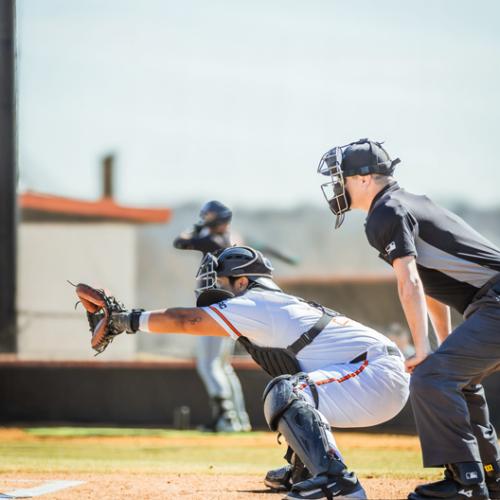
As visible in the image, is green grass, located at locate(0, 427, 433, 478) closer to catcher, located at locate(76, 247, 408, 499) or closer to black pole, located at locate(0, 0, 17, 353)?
catcher, located at locate(76, 247, 408, 499)

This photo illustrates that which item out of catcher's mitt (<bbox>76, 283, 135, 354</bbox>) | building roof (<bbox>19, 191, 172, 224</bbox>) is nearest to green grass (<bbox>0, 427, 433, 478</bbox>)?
catcher's mitt (<bbox>76, 283, 135, 354</bbox>)

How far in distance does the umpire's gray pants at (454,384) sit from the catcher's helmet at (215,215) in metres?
6.12

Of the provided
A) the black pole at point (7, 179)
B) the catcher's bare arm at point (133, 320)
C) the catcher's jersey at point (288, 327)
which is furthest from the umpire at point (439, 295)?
the black pole at point (7, 179)

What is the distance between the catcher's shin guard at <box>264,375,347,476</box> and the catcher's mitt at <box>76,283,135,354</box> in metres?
0.97

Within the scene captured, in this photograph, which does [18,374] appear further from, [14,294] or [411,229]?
[411,229]

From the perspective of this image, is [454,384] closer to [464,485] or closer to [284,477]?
[464,485]

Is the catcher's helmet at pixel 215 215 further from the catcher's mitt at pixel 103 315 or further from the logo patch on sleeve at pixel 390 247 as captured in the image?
the logo patch on sleeve at pixel 390 247

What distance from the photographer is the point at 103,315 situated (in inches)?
236

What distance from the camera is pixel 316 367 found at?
584cm

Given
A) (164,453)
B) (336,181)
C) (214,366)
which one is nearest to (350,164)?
(336,181)

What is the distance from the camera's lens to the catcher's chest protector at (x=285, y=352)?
18.8 feet

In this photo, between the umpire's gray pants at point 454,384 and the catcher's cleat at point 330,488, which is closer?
the catcher's cleat at point 330,488

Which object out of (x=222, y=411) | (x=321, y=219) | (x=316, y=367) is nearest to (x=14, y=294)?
(x=222, y=411)

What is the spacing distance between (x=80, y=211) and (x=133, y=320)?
18.3 meters
